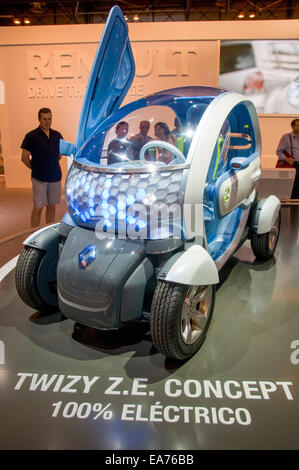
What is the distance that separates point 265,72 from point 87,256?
6685 mm

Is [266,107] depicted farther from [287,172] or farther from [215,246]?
[215,246]

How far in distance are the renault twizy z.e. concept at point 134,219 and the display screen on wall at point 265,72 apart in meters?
5.25

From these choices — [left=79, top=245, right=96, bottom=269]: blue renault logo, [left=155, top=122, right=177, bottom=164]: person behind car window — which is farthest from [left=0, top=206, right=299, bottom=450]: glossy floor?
[left=155, top=122, right=177, bottom=164]: person behind car window

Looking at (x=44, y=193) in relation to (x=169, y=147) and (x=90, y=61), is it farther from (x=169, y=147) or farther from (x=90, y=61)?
(x=90, y=61)

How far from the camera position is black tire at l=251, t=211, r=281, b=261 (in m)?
3.07

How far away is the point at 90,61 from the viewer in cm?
734

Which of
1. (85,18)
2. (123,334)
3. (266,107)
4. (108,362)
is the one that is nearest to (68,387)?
(108,362)

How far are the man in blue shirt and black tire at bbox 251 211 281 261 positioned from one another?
90.4 inches

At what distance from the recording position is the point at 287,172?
4.83 meters

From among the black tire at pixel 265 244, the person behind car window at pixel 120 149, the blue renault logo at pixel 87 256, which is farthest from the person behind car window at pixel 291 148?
the blue renault logo at pixel 87 256

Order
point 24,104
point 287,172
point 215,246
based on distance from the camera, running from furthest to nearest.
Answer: point 24,104 → point 287,172 → point 215,246

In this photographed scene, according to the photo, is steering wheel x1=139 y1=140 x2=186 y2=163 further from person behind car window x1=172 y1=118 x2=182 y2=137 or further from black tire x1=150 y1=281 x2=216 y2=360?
black tire x1=150 y1=281 x2=216 y2=360

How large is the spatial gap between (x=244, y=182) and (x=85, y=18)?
13128 mm

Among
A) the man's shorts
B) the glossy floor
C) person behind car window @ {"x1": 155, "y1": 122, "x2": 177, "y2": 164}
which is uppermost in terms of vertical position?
person behind car window @ {"x1": 155, "y1": 122, "x2": 177, "y2": 164}
